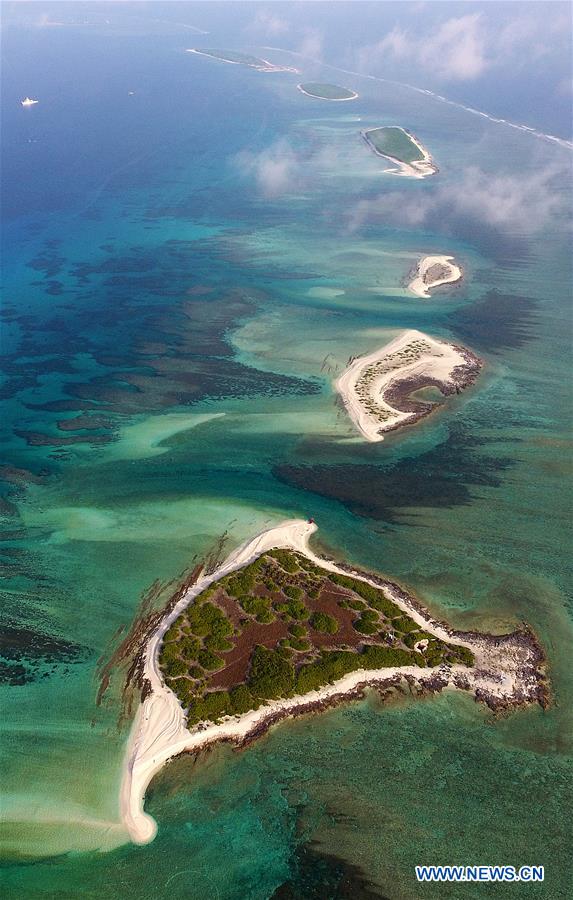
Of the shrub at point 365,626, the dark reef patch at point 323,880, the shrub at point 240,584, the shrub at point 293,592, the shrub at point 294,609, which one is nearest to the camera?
the dark reef patch at point 323,880

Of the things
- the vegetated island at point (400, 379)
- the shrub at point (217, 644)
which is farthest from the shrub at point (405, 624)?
the vegetated island at point (400, 379)

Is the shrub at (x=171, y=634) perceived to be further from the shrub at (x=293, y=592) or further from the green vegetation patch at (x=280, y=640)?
the shrub at (x=293, y=592)

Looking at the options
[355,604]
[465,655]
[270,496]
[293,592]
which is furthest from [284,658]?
[270,496]

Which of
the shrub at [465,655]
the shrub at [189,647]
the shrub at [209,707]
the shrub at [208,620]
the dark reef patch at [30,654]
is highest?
the shrub at [465,655]

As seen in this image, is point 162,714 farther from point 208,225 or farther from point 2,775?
point 208,225

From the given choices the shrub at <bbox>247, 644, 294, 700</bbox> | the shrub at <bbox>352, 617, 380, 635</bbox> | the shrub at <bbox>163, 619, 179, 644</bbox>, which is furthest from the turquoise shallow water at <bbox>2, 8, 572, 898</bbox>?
the shrub at <bbox>352, 617, 380, 635</bbox>

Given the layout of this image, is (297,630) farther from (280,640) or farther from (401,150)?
(401,150)

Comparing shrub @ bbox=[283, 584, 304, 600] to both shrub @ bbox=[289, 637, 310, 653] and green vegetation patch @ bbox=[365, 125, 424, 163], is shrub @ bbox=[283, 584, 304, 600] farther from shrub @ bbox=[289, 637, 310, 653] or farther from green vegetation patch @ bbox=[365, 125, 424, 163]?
green vegetation patch @ bbox=[365, 125, 424, 163]
